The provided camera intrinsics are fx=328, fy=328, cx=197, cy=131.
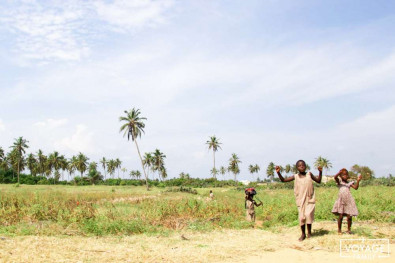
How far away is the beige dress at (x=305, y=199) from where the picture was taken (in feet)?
24.6

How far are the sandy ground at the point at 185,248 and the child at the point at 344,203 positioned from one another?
456mm

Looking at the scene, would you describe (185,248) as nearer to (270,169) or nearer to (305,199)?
(305,199)

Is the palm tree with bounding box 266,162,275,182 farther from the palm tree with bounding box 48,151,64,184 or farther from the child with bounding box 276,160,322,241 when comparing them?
the child with bounding box 276,160,322,241

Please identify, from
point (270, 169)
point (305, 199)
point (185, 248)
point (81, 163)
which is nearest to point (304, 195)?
point (305, 199)

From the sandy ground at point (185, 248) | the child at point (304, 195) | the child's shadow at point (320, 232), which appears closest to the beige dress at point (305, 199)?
the child at point (304, 195)

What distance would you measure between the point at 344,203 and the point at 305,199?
1.20 meters

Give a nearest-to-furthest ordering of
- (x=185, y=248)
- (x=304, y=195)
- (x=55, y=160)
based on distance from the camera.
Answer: (x=185, y=248), (x=304, y=195), (x=55, y=160)

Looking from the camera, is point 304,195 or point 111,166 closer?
point 304,195

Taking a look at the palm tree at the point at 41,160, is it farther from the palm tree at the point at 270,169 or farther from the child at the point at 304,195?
the child at the point at 304,195

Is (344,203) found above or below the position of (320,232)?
above

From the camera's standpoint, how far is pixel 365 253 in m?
6.18

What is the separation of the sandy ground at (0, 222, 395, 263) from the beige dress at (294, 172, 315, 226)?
49 cm

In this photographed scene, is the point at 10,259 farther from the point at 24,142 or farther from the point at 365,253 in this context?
the point at 24,142

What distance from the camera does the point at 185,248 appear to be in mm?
6965
